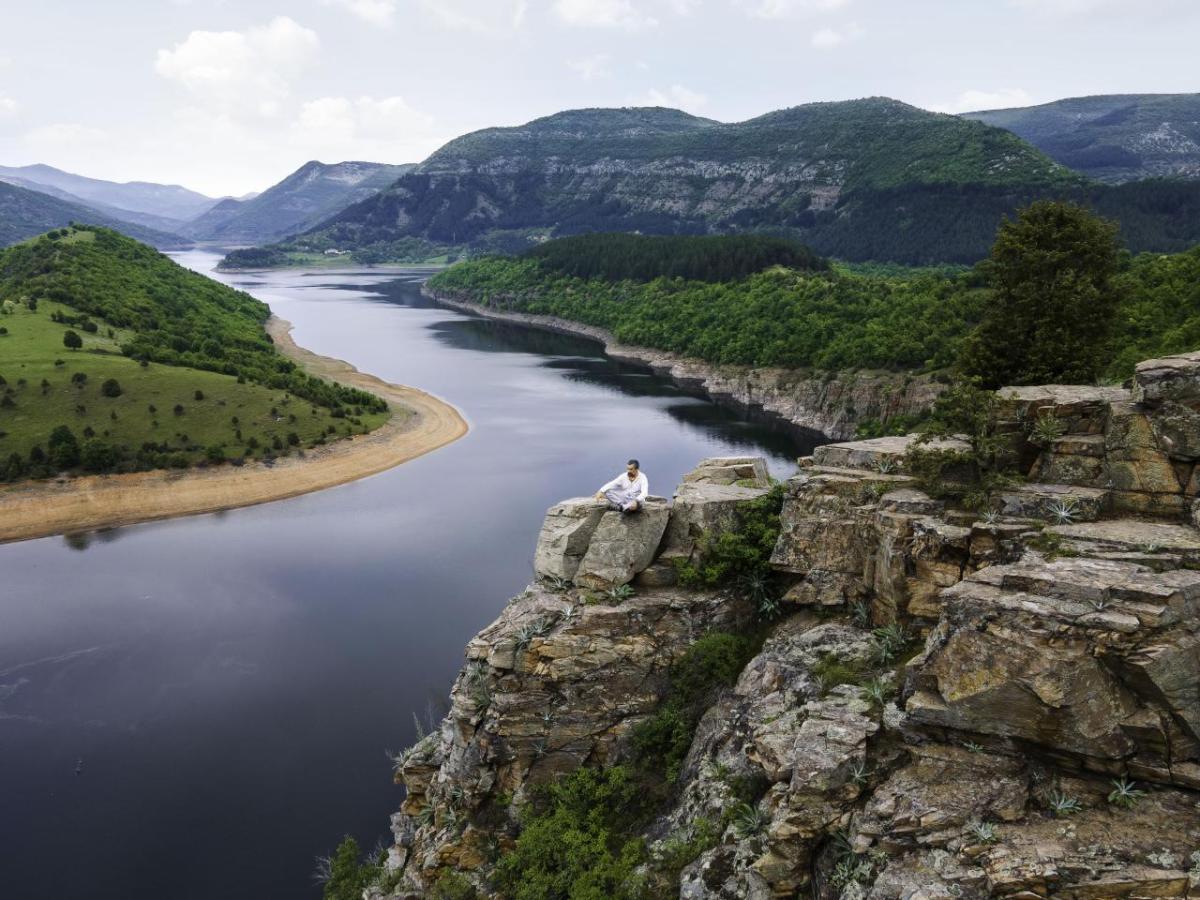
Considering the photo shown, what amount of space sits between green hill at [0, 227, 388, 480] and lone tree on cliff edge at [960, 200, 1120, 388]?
6471 centimetres

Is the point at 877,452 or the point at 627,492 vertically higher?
the point at 877,452

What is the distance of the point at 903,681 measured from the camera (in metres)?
14.4

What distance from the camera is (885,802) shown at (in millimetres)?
12750

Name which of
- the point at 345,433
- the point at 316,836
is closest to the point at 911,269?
the point at 345,433

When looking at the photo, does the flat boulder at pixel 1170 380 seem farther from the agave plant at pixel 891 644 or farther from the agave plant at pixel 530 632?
the agave plant at pixel 530 632

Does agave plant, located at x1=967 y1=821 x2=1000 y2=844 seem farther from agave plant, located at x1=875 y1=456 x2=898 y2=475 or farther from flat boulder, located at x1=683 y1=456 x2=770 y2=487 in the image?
flat boulder, located at x1=683 y1=456 x2=770 y2=487

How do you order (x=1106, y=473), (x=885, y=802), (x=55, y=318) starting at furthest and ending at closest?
(x=55, y=318)
(x=1106, y=473)
(x=885, y=802)

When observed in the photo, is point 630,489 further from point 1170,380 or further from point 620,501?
point 1170,380

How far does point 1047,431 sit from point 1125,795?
→ 7.79 meters

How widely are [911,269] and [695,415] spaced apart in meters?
120

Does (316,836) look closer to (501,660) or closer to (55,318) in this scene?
(501,660)

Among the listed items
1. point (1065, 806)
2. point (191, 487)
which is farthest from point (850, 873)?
point (191, 487)

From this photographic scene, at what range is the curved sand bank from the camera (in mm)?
61031

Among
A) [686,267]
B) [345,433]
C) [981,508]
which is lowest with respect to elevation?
[345,433]
